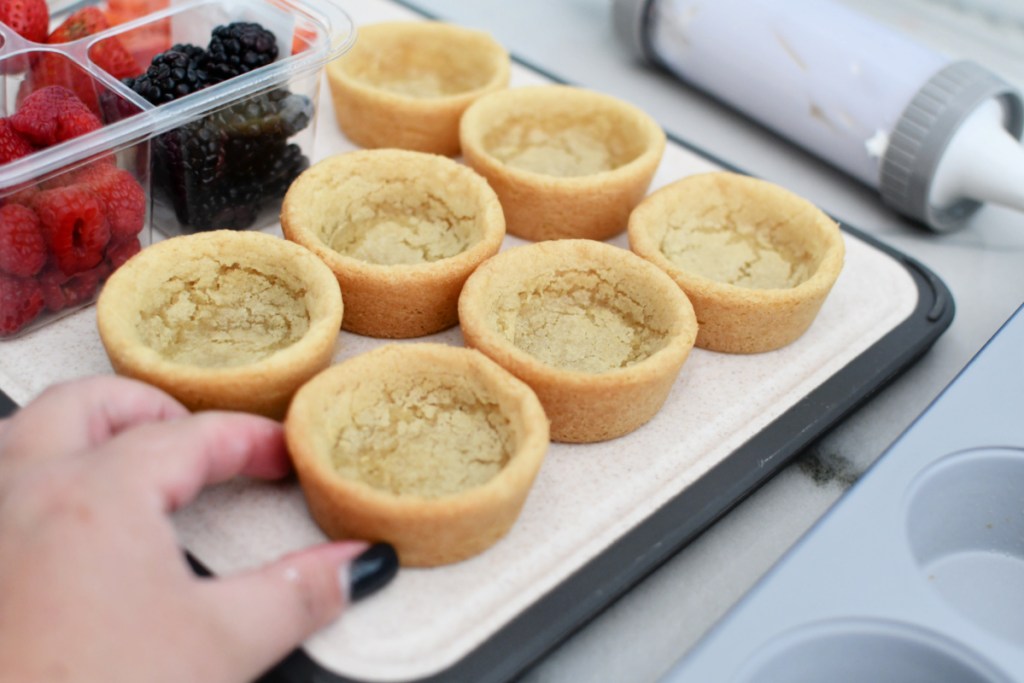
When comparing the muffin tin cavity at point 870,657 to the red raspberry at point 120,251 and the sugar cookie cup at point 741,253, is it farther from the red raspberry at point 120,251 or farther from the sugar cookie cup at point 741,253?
the red raspberry at point 120,251

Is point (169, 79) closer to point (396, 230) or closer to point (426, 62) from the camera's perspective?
point (396, 230)

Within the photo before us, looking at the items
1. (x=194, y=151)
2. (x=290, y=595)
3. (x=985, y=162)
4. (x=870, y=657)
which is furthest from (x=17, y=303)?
(x=985, y=162)

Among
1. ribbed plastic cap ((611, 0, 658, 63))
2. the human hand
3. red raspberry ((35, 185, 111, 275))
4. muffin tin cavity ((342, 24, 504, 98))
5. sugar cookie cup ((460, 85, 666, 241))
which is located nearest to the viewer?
the human hand

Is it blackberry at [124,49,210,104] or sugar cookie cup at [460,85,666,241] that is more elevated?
blackberry at [124,49,210,104]

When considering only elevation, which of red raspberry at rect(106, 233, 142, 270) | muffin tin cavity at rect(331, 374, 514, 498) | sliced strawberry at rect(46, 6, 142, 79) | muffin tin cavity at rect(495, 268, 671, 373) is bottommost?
red raspberry at rect(106, 233, 142, 270)

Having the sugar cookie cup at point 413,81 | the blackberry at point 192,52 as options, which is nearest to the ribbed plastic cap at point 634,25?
the sugar cookie cup at point 413,81

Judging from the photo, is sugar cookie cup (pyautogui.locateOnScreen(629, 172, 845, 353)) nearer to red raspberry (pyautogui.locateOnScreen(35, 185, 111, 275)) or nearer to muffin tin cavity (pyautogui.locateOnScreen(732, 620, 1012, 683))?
muffin tin cavity (pyautogui.locateOnScreen(732, 620, 1012, 683))

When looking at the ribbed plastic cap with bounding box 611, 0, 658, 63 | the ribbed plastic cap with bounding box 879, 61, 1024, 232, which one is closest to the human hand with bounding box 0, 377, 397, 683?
the ribbed plastic cap with bounding box 879, 61, 1024, 232

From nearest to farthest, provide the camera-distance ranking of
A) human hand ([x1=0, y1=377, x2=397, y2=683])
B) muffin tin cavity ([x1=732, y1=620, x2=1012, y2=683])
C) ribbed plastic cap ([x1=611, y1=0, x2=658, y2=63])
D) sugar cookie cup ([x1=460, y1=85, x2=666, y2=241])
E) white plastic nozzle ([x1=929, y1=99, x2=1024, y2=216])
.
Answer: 1. human hand ([x1=0, y1=377, x2=397, y2=683])
2. muffin tin cavity ([x1=732, y1=620, x2=1012, y2=683])
3. sugar cookie cup ([x1=460, y1=85, x2=666, y2=241])
4. white plastic nozzle ([x1=929, y1=99, x2=1024, y2=216])
5. ribbed plastic cap ([x1=611, y1=0, x2=658, y2=63])
